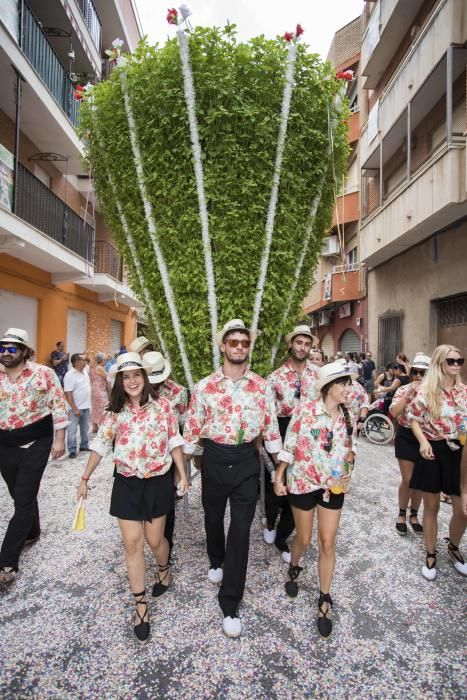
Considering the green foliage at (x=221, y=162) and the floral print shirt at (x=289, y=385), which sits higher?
the green foliage at (x=221, y=162)

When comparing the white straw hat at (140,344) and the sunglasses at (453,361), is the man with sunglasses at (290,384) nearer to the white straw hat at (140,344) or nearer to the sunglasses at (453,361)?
the sunglasses at (453,361)

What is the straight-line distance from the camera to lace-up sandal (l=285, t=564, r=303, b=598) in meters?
3.14

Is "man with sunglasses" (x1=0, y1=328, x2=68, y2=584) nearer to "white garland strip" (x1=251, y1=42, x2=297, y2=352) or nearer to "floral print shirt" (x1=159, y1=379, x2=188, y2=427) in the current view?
"floral print shirt" (x1=159, y1=379, x2=188, y2=427)

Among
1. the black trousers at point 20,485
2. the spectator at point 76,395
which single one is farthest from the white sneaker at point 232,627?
the spectator at point 76,395

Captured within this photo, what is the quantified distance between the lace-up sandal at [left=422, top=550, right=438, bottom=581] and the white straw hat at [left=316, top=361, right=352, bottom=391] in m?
1.90

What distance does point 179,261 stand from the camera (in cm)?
350

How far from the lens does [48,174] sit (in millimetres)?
12195

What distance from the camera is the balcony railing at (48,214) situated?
361 inches

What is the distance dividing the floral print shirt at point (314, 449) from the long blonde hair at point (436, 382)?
100cm

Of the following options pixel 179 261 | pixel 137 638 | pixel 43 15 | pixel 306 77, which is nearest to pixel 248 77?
pixel 306 77

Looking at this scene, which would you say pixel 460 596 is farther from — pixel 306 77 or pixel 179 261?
pixel 306 77

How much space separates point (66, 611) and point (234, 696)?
1423 millimetres

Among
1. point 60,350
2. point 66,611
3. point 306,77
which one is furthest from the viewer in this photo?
point 60,350

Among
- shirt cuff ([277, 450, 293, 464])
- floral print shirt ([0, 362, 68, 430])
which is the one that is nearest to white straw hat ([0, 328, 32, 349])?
floral print shirt ([0, 362, 68, 430])
